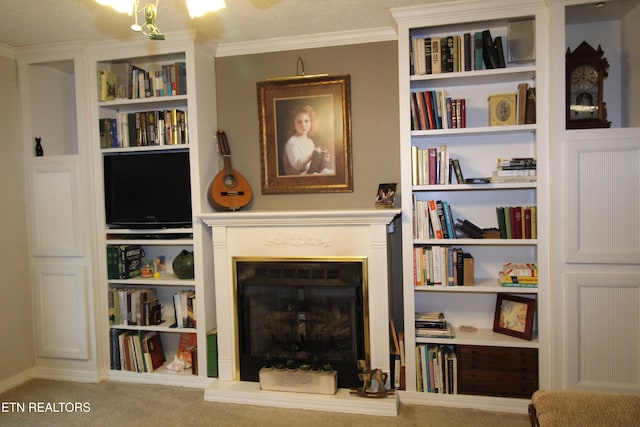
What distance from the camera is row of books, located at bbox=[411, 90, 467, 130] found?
2.79 m

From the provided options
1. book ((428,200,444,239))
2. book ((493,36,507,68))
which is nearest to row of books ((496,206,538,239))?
book ((428,200,444,239))

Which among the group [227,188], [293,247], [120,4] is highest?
[120,4]

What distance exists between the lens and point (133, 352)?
10.7ft

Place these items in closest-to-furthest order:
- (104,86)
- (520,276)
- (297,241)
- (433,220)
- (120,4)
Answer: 1. (120,4)
2. (520,276)
3. (433,220)
4. (297,241)
5. (104,86)

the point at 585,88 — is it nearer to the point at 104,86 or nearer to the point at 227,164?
the point at 227,164

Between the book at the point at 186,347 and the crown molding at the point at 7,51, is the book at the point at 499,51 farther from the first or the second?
the crown molding at the point at 7,51

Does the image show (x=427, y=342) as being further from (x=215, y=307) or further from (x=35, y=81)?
(x=35, y=81)

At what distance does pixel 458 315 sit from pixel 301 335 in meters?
1.11

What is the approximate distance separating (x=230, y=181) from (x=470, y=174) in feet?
5.58

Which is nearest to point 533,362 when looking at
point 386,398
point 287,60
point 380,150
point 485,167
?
point 386,398

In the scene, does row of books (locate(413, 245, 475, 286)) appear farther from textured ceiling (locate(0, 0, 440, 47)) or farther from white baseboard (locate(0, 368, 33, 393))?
white baseboard (locate(0, 368, 33, 393))

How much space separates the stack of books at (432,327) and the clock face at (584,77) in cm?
168

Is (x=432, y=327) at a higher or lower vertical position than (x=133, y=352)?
higher

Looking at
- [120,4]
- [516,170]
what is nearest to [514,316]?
[516,170]
